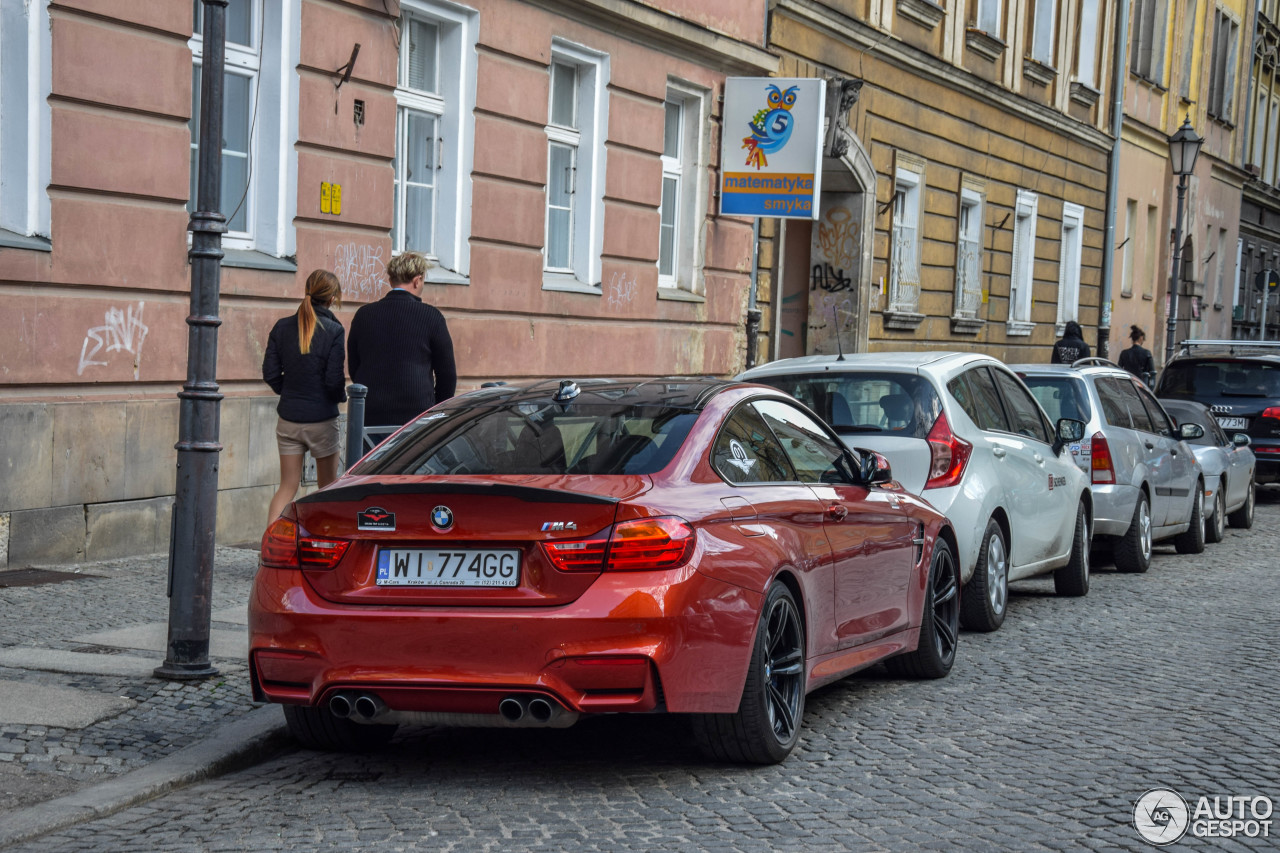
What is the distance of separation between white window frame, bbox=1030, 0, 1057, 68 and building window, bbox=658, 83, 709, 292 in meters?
14.0

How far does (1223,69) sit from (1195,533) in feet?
109

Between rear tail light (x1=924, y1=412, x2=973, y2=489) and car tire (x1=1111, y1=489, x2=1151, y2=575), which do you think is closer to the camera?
rear tail light (x1=924, y1=412, x2=973, y2=489)

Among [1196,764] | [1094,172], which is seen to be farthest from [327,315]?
[1094,172]

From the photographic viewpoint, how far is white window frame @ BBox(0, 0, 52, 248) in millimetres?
9758

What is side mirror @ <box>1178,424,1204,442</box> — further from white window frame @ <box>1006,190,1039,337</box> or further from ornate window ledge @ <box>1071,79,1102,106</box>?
ornate window ledge @ <box>1071,79,1102,106</box>

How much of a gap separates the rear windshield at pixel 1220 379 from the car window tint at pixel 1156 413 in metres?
5.91

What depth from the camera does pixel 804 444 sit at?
6.82m

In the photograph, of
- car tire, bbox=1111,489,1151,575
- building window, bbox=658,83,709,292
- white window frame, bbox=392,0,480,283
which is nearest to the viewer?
car tire, bbox=1111,489,1151,575

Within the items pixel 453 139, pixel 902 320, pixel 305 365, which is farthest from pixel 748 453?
pixel 902 320

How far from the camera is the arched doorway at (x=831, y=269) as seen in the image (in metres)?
22.4

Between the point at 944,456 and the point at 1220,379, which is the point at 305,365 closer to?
the point at 944,456

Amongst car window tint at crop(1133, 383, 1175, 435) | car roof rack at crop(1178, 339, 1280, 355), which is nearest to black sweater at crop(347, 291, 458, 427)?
car window tint at crop(1133, 383, 1175, 435)

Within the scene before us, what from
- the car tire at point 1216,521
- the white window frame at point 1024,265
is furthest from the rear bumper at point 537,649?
the white window frame at point 1024,265

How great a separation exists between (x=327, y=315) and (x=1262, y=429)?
13.4m
